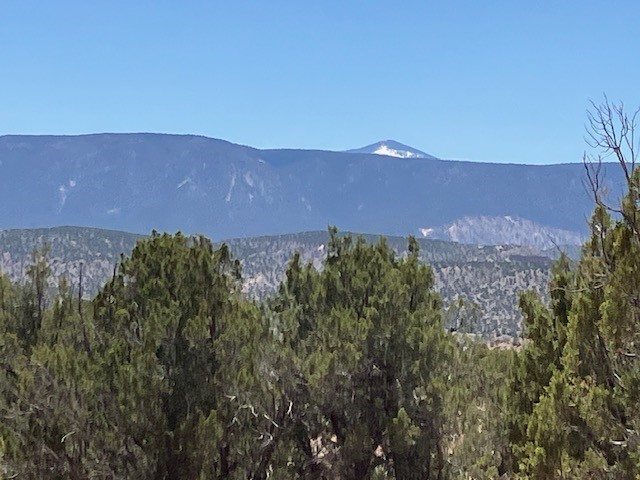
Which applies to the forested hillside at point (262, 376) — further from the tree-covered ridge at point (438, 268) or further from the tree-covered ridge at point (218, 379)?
the tree-covered ridge at point (438, 268)

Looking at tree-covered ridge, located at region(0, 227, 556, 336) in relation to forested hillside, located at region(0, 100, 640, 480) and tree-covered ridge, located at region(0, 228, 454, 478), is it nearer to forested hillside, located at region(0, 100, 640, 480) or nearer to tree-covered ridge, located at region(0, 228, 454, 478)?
forested hillside, located at region(0, 100, 640, 480)

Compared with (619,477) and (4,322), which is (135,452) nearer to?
(4,322)

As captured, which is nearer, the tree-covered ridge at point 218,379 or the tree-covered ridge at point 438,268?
the tree-covered ridge at point 218,379

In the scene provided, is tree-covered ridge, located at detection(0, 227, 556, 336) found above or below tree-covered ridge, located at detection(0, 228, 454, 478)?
below

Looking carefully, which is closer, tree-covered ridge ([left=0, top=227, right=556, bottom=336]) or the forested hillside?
the forested hillside

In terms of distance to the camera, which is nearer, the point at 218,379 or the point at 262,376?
the point at 218,379

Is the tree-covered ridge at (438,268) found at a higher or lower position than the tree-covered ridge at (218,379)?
lower

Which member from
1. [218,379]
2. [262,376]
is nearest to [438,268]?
[262,376]

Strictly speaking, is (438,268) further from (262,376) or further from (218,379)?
(218,379)

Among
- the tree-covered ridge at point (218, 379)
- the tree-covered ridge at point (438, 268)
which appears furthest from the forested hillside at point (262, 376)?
the tree-covered ridge at point (438, 268)

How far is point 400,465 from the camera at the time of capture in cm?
1467

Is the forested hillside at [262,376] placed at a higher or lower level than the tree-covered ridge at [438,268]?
higher

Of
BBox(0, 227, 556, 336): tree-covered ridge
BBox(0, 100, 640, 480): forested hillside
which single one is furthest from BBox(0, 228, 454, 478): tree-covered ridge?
BBox(0, 227, 556, 336): tree-covered ridge

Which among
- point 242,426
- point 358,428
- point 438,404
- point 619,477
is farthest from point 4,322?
point 619,477
